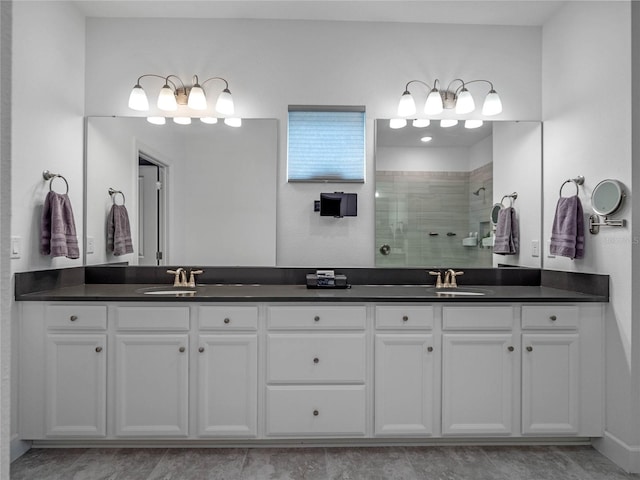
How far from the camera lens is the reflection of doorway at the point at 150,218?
2793 mm

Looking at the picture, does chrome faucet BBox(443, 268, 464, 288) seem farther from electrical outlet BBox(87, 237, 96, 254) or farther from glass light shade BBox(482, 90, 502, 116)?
electrical outlet BBox(87, 237, 96, 254)

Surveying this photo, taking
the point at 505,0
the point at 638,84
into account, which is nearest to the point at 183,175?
the point at 505,0

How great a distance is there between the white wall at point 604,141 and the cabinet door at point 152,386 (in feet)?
7.52

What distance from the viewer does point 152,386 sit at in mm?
2215

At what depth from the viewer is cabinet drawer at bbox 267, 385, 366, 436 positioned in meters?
2.23

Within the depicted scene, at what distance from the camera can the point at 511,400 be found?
2.26 meters

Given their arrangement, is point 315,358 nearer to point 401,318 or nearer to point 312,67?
point 401,318

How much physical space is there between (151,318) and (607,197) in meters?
2.51

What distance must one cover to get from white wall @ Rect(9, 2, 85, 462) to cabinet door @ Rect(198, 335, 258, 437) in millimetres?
986

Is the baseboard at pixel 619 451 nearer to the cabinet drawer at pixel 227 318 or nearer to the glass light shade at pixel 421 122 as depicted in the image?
the cabinet drawer at pixel 227 318

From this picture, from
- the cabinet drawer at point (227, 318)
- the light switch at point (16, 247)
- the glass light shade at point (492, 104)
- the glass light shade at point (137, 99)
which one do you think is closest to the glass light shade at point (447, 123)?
the glass light shade at point (492, 104)

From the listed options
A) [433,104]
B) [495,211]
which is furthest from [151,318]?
[495,211]

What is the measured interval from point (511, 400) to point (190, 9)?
10.1 ft

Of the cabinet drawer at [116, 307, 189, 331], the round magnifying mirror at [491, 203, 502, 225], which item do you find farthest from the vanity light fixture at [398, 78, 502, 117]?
the cabinet drawer at [116, 307, 189, 331]
